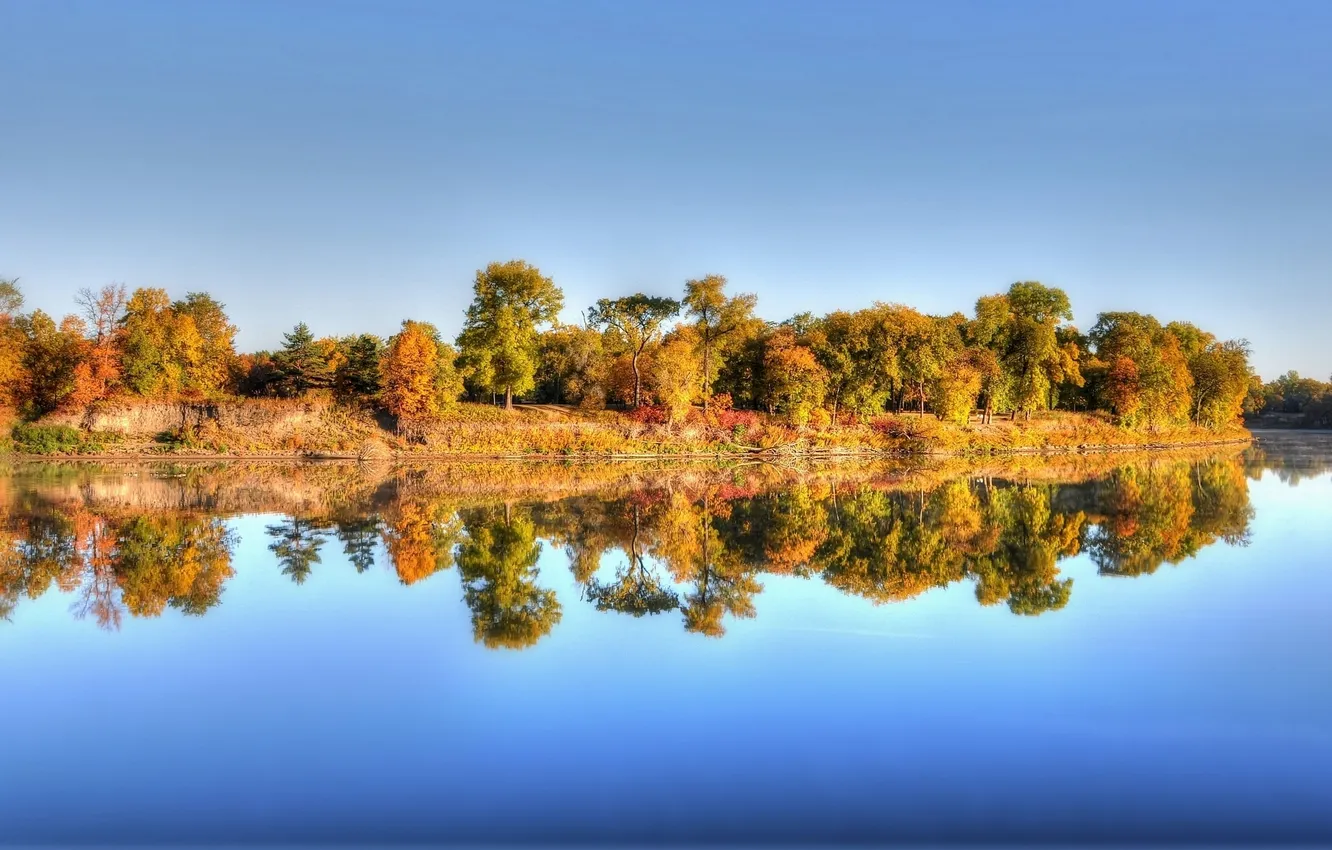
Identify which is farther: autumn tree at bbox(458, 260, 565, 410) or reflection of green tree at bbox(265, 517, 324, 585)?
autumn tree at bbox(458, 260, 565, 410)

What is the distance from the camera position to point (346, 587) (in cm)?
1188

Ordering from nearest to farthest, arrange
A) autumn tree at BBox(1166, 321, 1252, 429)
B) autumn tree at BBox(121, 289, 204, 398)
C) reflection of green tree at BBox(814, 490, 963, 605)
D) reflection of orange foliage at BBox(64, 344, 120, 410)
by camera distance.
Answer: reflection of green tree at BBox(814, 490, 963, 605), reflection of orange foliage at BBox(64, 344, 120, 410), autumn tree at BBox(121, 289, 204, 398), autumn tree at BBox(1166, 321, 1252, 429)

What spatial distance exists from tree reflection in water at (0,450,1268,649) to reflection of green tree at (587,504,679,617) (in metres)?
0.04

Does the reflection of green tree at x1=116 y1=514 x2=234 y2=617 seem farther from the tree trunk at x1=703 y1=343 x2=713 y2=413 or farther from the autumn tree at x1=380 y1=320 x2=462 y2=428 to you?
the tree trunk at x1=703 y1=343 x2=713 y2=413

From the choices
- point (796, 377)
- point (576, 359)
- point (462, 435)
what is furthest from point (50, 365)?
point (796, 377)

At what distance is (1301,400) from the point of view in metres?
97.1

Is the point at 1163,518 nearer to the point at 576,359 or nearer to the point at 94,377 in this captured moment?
the point at 576,359

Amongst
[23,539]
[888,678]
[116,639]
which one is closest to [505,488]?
[23,539]

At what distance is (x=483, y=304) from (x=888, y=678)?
134 feet

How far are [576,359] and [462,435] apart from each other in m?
12.8

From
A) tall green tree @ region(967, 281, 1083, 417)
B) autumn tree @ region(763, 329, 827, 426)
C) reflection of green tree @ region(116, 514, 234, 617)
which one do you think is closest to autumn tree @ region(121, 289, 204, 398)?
reflection of green tree @ region(116, 514, 234, 617)

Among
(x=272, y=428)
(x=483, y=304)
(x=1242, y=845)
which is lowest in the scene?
(x=1242, y=845)

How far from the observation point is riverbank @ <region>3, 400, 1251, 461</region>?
39375 mm

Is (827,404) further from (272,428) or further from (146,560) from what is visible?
(146,560)
